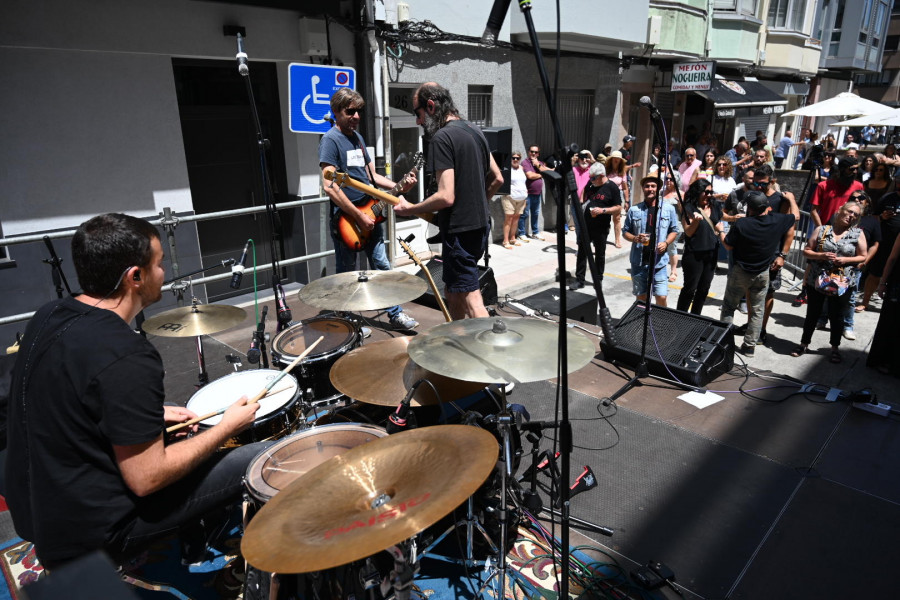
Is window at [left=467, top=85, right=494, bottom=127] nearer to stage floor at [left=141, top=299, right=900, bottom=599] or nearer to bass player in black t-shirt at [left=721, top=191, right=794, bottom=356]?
bass player in black t-shirt at [left=721, top=191, right=794, bottom=356]

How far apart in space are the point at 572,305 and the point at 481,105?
5.66m

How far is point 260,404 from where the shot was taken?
2.89 meters

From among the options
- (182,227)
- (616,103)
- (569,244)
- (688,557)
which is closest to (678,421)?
Result: (688,557)

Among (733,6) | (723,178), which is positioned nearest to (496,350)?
(723,178)

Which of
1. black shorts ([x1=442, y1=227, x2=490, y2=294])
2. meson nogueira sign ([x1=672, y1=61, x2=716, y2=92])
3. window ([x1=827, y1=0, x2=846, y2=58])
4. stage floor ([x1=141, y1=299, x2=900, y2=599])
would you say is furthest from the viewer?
window ([x1=827, y1=0, x2=846, y2=58])

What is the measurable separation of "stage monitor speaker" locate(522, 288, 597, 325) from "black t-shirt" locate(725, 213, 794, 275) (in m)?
1.64

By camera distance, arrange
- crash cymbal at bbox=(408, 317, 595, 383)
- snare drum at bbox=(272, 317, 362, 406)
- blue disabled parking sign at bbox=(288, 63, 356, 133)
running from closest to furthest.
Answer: crash cymbal at bbox=(408, 317, 595, 383) < snare drum at bbox=(272, 317, 362, 406) < blue disabled parking sign at bbox=(288, 63, 356, 133)

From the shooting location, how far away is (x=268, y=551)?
1.61 metres

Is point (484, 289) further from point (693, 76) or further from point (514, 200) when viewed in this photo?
point (693, 76)

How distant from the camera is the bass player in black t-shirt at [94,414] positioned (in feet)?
6.44

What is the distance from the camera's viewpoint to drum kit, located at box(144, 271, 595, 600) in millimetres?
1684

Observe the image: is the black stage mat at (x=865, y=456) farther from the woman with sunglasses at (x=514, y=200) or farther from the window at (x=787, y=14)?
the window at (x=787, y=14)

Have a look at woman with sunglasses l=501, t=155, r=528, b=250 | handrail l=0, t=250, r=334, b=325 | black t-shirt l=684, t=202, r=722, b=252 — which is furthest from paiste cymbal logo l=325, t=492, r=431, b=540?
woman with sunglasses l=501, t=155, r=528, b=250

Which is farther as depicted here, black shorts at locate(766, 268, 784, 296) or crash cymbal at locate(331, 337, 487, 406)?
black shorts at locate(766, 268, 784, 296)
